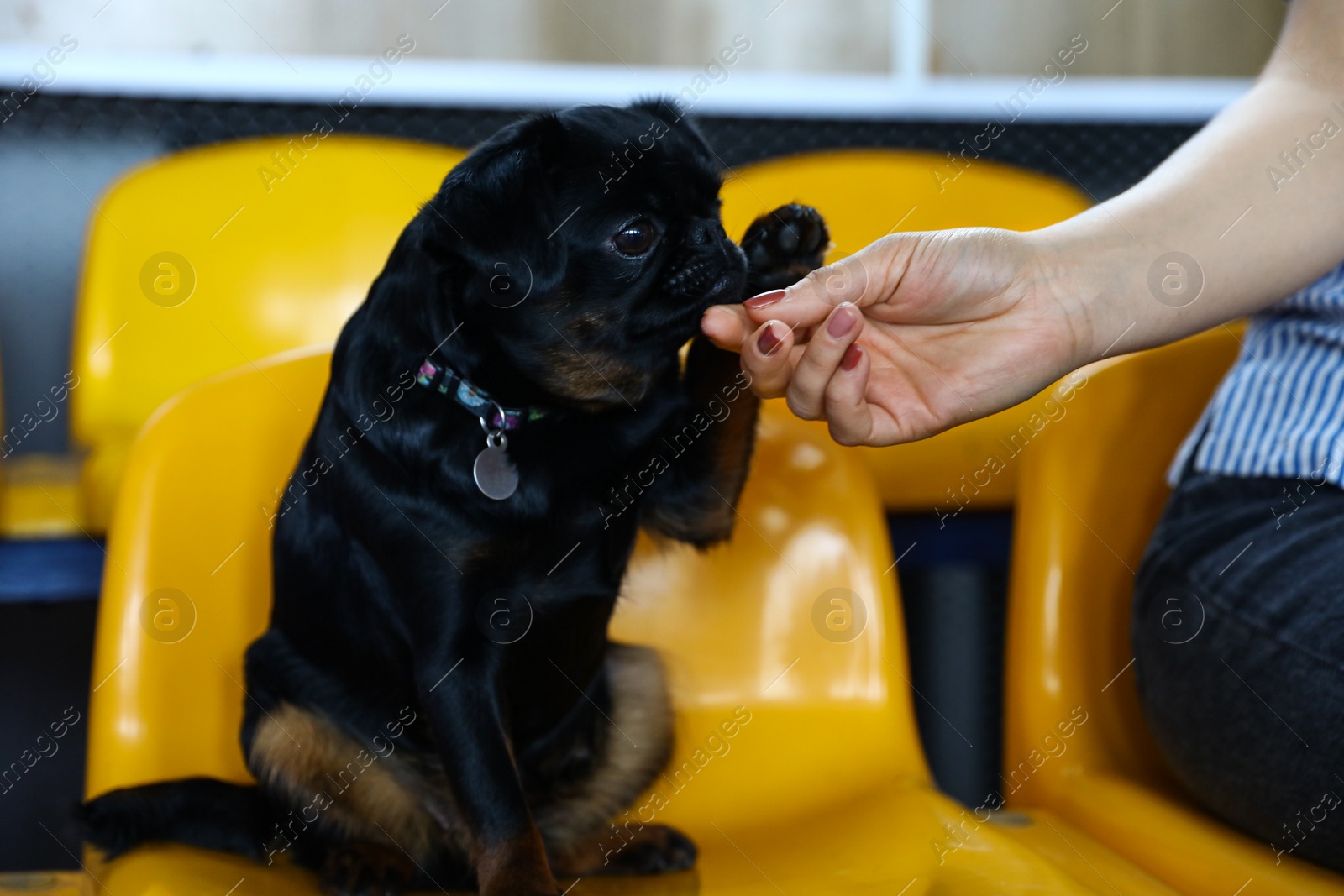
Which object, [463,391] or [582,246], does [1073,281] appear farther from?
[463,391]

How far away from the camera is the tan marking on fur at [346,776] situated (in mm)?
959

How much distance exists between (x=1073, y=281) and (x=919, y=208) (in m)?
1.03

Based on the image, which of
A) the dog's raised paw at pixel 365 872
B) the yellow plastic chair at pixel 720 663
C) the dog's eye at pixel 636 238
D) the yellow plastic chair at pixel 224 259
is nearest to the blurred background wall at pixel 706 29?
the yellow plastic chair at pixel 224 259

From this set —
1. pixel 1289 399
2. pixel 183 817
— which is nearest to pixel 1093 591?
pixel 1289 399

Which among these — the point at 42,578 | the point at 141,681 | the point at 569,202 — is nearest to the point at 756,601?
the point at 569,202

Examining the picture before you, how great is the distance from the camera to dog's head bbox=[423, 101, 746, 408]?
2.78 ft

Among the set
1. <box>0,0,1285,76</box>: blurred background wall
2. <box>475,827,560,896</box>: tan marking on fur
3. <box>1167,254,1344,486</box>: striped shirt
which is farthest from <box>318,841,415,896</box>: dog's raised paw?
<box>0,0,1285,76</box>: blurred background wall

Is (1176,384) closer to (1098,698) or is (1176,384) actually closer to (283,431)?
(1098,698)

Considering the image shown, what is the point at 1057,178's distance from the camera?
2.31 metres

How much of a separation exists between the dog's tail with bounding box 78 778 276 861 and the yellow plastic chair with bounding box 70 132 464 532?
0.87 meters

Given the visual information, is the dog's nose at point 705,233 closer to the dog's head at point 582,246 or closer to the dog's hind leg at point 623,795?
the dog's head at point 582,246

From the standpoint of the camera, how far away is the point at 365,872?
2.94 ft

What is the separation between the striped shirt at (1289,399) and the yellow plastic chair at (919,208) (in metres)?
0.62

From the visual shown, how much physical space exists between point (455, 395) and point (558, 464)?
10cm
